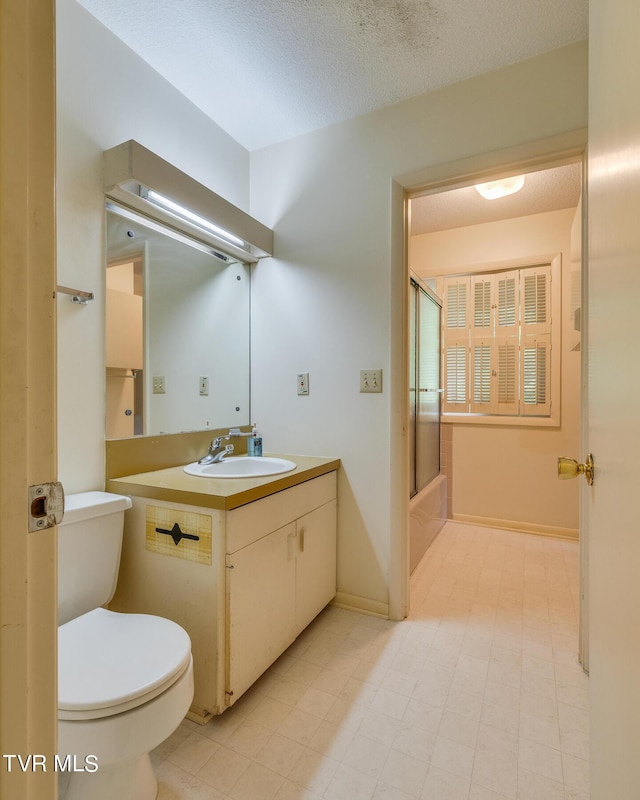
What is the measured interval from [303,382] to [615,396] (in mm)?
→ 1643

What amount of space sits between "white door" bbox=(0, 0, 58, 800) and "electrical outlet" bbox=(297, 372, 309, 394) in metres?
1.66

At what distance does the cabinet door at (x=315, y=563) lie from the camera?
1.72 m

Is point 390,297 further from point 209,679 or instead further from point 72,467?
point 209,679

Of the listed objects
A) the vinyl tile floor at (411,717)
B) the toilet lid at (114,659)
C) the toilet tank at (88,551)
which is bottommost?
the vinyl tile floor at (411,717)

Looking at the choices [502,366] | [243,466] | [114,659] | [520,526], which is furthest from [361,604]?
[502,366]

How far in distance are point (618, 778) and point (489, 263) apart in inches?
135

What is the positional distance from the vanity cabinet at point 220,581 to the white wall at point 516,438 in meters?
2.25

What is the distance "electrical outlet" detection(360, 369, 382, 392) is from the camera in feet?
6.44

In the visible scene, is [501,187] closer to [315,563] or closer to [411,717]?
[315,563]

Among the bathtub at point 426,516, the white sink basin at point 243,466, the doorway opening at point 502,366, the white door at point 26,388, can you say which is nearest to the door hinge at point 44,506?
the white door at point 26,388

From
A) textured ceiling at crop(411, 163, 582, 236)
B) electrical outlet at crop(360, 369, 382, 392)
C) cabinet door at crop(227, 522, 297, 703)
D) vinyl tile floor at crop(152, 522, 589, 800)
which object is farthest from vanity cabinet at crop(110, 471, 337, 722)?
textured ceiling at crop(411, 163, 582, 236)

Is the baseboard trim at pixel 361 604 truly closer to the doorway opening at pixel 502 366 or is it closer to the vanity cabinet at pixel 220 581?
the vanity cabinet at pixel 220 581

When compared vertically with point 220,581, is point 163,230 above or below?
above

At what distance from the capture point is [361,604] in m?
2.01
